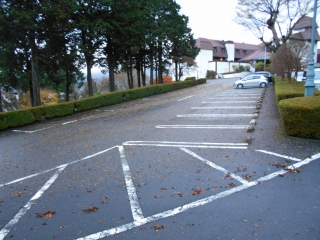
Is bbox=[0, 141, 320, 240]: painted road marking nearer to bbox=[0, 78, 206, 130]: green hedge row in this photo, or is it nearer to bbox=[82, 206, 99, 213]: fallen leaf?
bbox=[82, 206, 99, 213]: fallen leaf

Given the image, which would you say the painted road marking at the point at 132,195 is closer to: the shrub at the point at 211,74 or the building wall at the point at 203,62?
the building wall at the point at 203,62

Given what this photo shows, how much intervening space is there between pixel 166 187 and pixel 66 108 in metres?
14.7

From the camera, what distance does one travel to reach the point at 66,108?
18.0m

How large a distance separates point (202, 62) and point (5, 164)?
5763 centimetres

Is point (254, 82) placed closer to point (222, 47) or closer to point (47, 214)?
point (47, 214)

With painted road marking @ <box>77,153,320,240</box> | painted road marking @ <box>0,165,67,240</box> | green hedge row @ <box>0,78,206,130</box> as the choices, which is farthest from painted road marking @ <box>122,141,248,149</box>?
green hedge row @ <box>0,78,206,130</box>

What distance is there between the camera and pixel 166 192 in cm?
479

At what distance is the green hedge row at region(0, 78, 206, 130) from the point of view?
46.0 feet

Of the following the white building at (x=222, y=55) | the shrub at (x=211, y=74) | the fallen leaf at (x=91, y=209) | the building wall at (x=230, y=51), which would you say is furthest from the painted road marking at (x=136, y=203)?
the building wall at (x=230, y=51)

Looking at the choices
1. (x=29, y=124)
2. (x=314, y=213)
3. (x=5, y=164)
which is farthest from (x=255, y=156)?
(x=29, y=124)

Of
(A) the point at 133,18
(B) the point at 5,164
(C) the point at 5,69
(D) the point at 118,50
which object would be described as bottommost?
(B) the point at 5,164

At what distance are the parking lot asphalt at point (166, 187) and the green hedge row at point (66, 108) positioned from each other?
17.2 ft

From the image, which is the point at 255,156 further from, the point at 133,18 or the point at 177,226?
the point at 133,18

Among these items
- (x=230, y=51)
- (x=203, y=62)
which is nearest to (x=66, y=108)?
(x=203, y=62)
